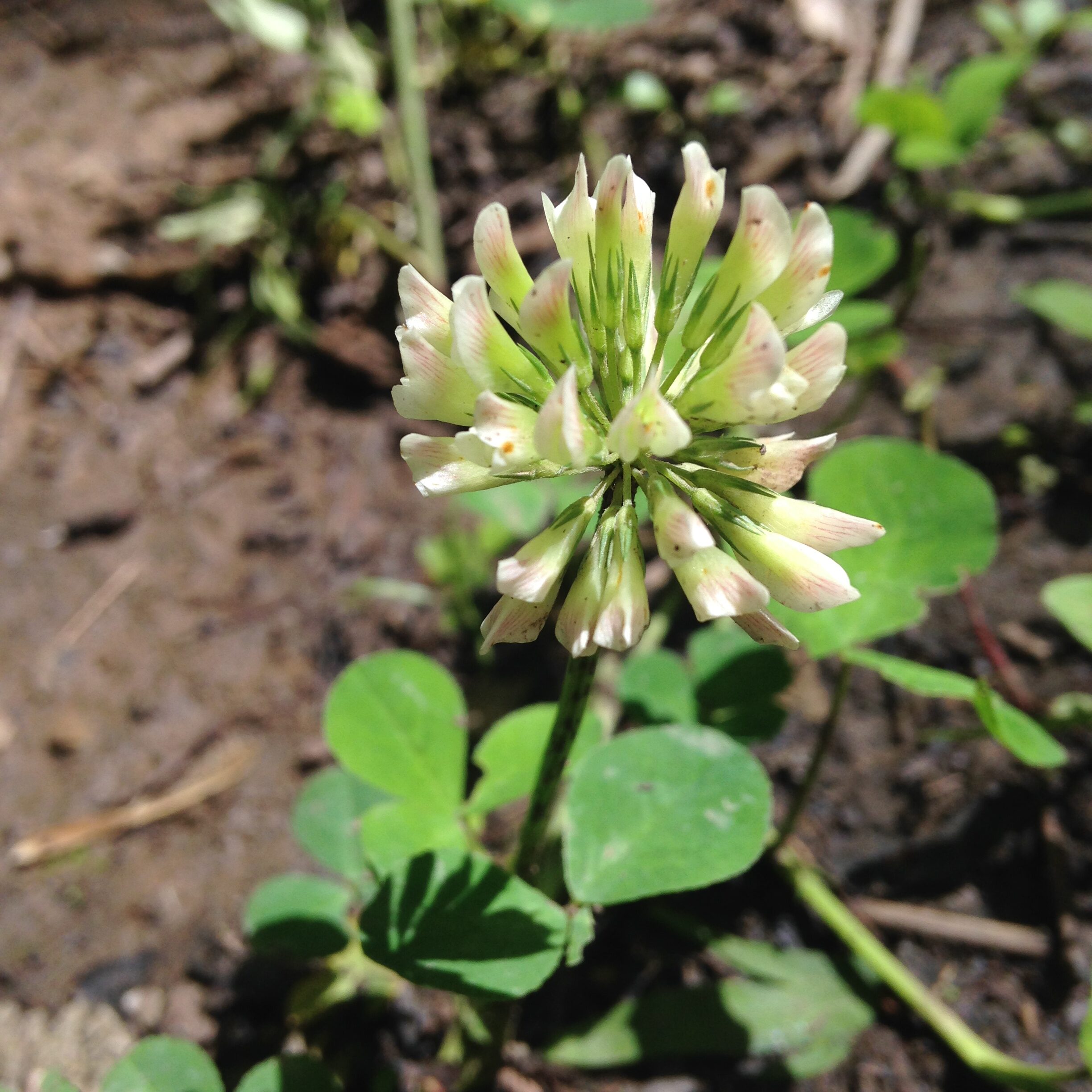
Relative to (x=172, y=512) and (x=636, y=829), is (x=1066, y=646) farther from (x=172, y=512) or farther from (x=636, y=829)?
(x=172, y=512)

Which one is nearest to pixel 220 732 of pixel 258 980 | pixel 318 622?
pixel 318 622

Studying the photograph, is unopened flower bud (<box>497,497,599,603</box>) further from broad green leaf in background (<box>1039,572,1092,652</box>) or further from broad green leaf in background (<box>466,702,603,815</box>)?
broad green leaf in background (<box>1039,572,1092,652</box>)

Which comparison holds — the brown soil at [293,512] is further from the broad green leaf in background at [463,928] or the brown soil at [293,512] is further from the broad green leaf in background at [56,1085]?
the broad green leaf in background at [463,928]

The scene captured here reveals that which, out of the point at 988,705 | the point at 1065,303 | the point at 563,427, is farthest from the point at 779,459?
the point at 1065,303

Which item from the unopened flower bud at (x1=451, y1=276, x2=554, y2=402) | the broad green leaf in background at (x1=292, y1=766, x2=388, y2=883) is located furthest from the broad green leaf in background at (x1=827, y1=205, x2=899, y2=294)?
the broad green leaf in background at (x1=292, y1=766, x2=388, y2=883)

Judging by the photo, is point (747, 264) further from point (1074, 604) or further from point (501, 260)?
point (1074, 604)

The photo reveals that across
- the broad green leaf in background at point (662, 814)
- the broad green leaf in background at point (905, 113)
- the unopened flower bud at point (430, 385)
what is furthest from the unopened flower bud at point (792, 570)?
the broad green leaf in background at point (905, 113)
